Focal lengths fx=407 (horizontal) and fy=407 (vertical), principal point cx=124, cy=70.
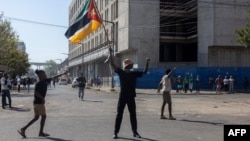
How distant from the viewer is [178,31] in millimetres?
52719

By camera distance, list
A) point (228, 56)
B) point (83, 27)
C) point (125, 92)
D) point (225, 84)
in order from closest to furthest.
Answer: point (125, 92), point (83, 27), point (225, 84), point (228, 56)

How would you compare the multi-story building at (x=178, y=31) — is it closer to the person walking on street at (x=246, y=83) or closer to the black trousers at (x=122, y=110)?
the person walking on street at (x=246, y=83)

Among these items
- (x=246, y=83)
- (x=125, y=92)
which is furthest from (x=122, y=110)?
(x=246, y=83)

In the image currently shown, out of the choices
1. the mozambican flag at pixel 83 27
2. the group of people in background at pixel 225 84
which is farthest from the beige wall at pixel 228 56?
the mozambican flag at pixel 83 27

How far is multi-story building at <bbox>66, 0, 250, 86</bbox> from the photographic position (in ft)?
150

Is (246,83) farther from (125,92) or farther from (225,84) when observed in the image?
(125,92)

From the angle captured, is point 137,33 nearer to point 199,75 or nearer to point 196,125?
point 199,75

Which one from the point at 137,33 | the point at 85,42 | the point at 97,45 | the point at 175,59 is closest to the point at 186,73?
the point at 137,33

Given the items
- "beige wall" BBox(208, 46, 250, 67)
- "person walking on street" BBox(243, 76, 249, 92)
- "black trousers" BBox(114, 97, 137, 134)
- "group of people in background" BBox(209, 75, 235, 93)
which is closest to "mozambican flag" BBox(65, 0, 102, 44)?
"black trousers" BBox(114, 97, 137, 134)

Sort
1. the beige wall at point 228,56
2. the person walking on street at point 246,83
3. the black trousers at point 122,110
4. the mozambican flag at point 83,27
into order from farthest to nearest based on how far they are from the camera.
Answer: the beige wall at point 228,56, the person walking on street at point 246,83, the mozambican flag at point 83,27, the black trousers at point 122,110

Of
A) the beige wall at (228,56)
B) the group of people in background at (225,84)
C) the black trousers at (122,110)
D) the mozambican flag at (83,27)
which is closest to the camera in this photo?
the black trousers at (122,110)

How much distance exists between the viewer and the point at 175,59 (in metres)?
55.3

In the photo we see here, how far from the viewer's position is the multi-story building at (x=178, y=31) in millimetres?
45625

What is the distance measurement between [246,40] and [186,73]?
16.9 metres
